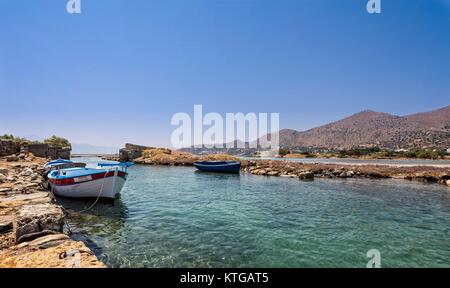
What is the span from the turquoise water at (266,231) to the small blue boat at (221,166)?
25.7 meters

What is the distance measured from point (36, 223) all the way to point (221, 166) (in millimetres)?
39041

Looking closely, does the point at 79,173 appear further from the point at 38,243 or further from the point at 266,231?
the point at 266,231

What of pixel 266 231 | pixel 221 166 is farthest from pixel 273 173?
pixel 266 231

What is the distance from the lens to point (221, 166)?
152ft

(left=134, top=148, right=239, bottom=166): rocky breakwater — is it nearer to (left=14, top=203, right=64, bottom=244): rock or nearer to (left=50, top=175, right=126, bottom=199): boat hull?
(left=50, top=175, right=126, bottom=199): boat hull

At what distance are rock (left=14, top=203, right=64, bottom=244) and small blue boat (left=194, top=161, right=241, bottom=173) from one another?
37097mm

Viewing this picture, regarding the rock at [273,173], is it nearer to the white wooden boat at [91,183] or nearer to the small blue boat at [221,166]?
the small blue boat at [221,166]

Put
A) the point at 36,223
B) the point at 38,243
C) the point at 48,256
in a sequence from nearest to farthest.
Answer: the point at 48,256 → the point at 38,243 → the point at 36,223
